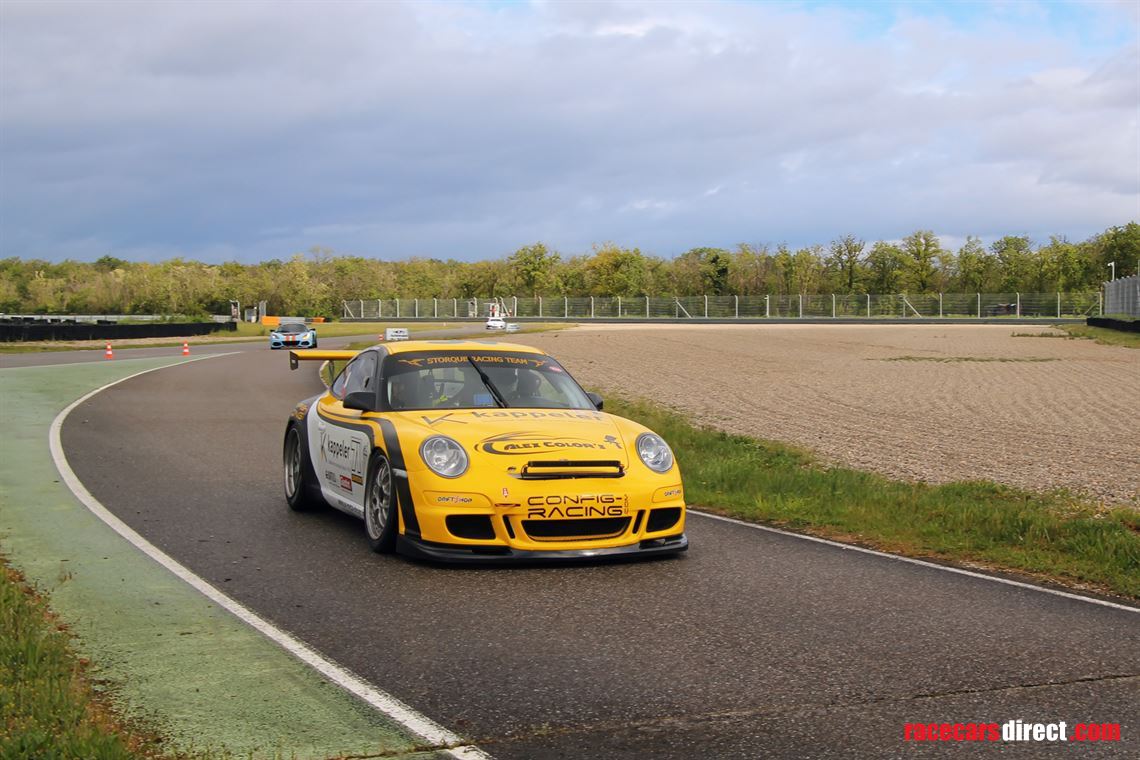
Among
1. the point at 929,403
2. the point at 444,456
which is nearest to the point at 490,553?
the point at 444,456

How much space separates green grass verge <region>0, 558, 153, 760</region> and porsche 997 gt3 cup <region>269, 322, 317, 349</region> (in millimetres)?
44129

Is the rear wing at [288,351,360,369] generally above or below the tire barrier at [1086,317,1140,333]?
above

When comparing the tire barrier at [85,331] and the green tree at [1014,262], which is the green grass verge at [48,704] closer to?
the tire barrier at [85,331]

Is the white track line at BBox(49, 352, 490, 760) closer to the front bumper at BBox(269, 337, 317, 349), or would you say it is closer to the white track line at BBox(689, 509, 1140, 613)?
the white track line at BBox(689, 509, 1140, 613)

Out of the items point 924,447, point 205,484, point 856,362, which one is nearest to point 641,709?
point 205,484

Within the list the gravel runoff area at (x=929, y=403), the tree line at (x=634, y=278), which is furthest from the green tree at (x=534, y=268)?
the gravel runoff area at (x=929, y=403)

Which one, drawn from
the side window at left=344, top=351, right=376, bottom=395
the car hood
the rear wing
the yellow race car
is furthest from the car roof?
the rear wing

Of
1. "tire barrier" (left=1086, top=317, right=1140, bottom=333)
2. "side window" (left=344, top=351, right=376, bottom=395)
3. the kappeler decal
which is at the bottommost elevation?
"tire barrier" (left=1086, top=317, right=1140, bottom=333)

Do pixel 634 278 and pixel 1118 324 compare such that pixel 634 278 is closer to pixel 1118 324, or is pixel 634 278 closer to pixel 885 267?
pixel 885 267

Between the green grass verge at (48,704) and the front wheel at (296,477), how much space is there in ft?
12.3

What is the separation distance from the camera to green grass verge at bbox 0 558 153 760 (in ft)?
13.1

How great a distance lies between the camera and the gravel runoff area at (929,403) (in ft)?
41.1

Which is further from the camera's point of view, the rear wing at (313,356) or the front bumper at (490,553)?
the rear wing at (313,356)

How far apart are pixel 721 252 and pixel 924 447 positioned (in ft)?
382
